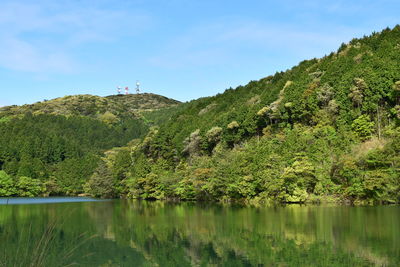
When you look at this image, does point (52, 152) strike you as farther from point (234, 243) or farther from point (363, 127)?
point (234, 243)

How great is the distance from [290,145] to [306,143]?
1.95 m

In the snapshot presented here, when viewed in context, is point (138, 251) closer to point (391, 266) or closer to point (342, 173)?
point (391, 266)

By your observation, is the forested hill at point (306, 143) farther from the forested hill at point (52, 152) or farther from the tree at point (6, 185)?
the forested hill at point (52, 152)

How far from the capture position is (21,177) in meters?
99.5

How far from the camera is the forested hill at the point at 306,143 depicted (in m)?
45.9

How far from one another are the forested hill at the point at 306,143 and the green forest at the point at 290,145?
14cm

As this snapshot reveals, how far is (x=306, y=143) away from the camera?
5322cm

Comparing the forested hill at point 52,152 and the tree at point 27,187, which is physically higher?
the forested hill at point 52,152

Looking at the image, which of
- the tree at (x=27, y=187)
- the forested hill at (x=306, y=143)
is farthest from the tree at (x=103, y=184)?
the tree at (x=27, y=187)

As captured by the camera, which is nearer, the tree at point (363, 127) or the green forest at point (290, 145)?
the green forest at point (290, 145)

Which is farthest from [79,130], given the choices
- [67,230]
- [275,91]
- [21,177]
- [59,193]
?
[67,230]

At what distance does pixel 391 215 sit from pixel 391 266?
16691 millimetres

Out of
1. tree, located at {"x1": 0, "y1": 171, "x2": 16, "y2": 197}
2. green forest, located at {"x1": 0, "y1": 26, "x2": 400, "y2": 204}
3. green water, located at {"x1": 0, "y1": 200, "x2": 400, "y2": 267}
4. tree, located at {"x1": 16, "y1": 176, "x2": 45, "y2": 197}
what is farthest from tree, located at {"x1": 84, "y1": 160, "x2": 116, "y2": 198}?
green water, located at {"x1": 0, "y1": 200, "x2": 400, "y2": 267}

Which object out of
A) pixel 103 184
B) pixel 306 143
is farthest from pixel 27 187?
pixel 306 143
